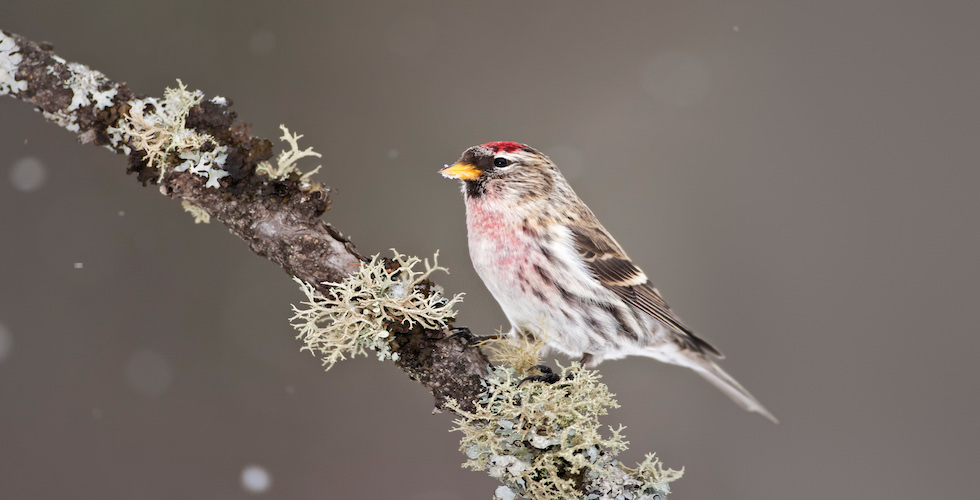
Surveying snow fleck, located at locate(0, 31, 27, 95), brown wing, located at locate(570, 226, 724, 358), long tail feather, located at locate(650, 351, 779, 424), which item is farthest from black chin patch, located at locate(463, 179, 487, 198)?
snow fleck, located at locate(0, 31, 27, 95)

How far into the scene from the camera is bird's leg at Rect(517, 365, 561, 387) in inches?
60.0

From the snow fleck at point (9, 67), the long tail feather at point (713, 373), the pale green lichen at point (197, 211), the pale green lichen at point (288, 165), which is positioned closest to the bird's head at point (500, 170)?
the pale green lichen at point (288, 165)

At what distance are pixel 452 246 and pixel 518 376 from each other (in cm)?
80

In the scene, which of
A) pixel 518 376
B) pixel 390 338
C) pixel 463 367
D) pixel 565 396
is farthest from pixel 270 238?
pixel 565 396

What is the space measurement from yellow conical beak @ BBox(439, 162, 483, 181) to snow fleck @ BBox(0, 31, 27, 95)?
102cm

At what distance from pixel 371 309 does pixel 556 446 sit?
51 cm

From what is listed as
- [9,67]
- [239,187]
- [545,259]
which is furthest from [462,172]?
[9,67]

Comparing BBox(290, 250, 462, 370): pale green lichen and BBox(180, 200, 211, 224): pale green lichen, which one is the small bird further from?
BBox(180, 200, 211, 224): pale green lichen

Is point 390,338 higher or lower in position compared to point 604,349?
lower

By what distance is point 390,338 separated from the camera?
1526mm

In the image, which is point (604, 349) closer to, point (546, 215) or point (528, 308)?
point (528, 308)

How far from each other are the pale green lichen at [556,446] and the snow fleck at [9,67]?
1.29m

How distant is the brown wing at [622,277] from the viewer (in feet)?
6.53

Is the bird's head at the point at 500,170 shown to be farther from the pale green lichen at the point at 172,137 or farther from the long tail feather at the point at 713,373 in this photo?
the long tail feather at the point at 713,373
